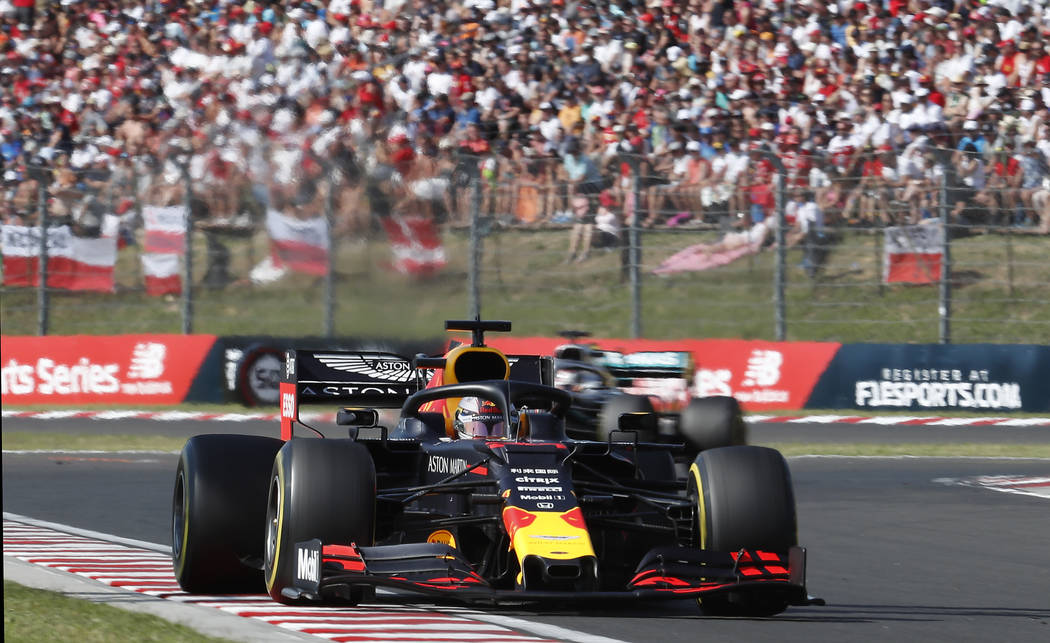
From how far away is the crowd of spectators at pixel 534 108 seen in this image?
1881 cm

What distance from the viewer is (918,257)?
18.8m

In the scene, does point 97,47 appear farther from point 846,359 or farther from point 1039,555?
point 1039,555

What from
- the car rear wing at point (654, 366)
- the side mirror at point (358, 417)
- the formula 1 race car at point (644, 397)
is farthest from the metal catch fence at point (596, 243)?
the side mirror at point (358, 417)

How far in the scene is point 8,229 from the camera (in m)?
20.1

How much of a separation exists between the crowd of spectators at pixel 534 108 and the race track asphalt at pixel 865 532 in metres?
2.84

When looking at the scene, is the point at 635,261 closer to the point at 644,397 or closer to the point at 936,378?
the point at 936,378

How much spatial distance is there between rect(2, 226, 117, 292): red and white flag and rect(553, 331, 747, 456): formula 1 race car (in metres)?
7.23

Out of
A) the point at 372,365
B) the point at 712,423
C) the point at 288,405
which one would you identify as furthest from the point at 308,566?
the point at 712,423

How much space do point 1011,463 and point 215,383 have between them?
928cm

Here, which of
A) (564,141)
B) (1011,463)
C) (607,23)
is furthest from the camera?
(607,23)

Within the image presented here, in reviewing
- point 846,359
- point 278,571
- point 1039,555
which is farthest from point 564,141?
point 278,571

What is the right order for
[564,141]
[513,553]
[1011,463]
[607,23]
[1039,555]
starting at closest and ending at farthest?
[513,553] → [1039,555] → [1011,463] → [564,141] → [607,23]

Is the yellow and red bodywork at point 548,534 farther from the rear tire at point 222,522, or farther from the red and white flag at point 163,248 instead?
the red and white flag at point 163,248

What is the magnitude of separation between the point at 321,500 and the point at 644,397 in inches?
236
